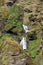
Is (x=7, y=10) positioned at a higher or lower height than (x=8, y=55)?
lower

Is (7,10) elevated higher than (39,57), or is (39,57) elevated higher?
(39,57)

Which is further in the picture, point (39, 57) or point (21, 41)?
point (21, 41)

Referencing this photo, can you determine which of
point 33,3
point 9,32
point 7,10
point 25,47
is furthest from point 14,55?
point 33,3

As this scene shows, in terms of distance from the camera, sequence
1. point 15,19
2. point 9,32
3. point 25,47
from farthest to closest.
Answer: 1. point 15,19
2. point 9,32
3. point 25,47

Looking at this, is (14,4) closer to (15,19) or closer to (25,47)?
(15,19)

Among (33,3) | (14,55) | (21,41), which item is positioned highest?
(14,55)

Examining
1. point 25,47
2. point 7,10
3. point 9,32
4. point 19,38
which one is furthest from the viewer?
point 7,10

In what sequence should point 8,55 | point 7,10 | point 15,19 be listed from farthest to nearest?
1. point 7,10
2. point 15,19
3. point 8,55

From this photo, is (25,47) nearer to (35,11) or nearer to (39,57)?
(39,57)

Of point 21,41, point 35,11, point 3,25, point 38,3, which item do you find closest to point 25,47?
point 21,41
